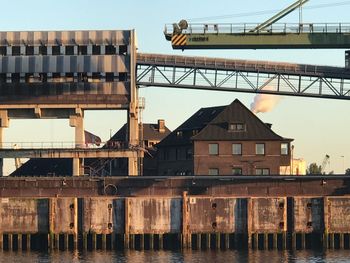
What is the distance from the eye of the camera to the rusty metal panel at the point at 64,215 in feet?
270

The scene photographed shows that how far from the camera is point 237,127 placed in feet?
366

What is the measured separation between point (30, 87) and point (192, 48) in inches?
829

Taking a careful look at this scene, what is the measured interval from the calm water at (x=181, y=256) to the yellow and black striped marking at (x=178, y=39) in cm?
2453

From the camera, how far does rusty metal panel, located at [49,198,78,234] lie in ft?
270

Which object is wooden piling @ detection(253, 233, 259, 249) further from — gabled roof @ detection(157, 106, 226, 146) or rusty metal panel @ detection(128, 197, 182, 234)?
gabled roof @ detection(157, 106, 226, 146)

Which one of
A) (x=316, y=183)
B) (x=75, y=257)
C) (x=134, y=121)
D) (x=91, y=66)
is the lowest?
(x=75, y=257)

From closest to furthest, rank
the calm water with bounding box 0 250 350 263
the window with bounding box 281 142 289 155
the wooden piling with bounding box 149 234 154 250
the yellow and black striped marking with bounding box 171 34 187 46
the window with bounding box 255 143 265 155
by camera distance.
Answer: the calm water with bounding box 0 250 350 263 → the wooden piling with bounding box 149 234 154 250 → the yellow and black striped marking with bounding box 171 34 187 46 → the window with bounding box 255 143 265 155 → the window with bounding box 281 142 289 155

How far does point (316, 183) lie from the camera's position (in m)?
89.6

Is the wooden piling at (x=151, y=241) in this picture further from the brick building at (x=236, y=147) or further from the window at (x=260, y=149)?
the window at (x=260, y=149)

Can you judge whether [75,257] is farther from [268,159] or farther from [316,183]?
[268,159]

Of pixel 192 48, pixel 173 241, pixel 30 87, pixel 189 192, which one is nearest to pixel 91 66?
pixel 30 87

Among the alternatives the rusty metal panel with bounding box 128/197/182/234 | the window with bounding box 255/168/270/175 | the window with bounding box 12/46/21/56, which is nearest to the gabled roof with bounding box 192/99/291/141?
the window with bounding box 255/168/270/175

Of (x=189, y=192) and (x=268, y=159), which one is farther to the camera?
(x=268, y=159)

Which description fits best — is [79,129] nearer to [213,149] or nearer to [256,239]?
[213,149]
